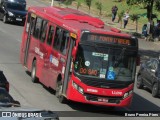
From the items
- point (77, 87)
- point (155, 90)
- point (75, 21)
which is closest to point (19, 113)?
point (77, 87)

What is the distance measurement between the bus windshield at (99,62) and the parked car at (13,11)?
2874cm

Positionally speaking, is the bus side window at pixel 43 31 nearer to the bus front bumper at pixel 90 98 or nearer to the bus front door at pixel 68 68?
the bus front door at pixel 68 68

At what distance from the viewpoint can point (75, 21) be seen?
20.7 metres

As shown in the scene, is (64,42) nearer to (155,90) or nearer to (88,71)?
(88,71)

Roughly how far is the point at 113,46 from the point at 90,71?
3.74ft

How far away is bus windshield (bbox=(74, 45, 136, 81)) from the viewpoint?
1820 cm

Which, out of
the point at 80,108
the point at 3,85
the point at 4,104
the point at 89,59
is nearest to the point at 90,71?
the point at 89,59

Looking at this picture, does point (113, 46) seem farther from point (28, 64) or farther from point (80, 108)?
point (28, 64)

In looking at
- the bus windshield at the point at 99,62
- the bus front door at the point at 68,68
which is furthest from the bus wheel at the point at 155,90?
the bus front door at the point at 68,68

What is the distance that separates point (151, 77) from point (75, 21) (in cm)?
578

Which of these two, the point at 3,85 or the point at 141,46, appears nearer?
the point at 3,85

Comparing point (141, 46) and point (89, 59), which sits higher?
point (89, 59)

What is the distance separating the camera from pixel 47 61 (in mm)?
21625

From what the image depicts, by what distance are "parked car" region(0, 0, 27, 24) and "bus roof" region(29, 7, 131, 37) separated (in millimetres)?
23066
